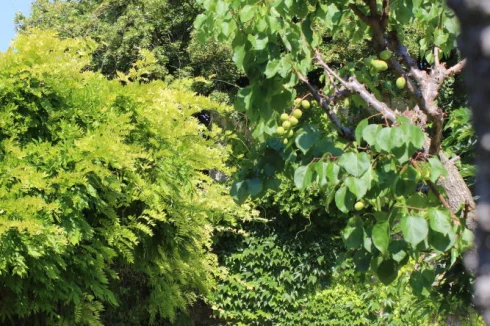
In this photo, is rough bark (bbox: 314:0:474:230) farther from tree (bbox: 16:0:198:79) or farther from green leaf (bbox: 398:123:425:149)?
tree (bbox: 16:0:198:79)

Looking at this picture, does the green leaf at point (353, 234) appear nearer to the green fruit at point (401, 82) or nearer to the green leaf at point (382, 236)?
the green leaf at point (382, 236)

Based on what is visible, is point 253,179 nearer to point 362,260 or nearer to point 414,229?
point 362,260

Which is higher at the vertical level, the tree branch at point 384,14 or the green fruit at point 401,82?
the tree branch at point 384,14

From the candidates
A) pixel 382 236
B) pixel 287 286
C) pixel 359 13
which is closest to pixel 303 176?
pixel 382 236

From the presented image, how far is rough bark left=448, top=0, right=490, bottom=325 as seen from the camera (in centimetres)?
41

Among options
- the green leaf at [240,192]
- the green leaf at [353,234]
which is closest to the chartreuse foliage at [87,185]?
the green leaf at [240,192]

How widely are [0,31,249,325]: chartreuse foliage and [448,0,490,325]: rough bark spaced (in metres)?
3.79

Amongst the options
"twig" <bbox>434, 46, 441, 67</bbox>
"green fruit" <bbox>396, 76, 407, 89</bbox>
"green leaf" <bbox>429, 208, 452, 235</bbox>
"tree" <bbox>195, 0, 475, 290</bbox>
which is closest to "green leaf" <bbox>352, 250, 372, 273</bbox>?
"tree" <bbox>195, 0, 475, 290</bbox>

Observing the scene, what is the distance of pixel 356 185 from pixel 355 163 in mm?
72

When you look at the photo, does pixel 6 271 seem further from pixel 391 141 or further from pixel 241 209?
pixel 241 209

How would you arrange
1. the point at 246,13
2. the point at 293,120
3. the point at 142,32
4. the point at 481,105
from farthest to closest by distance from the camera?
the point at 142,32 → the point at 293,120 → the point at 246,13 → the point at 481,105

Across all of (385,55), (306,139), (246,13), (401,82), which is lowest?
(306,139)

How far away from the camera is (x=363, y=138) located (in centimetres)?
212

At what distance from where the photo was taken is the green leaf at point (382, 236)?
6.61 feet
